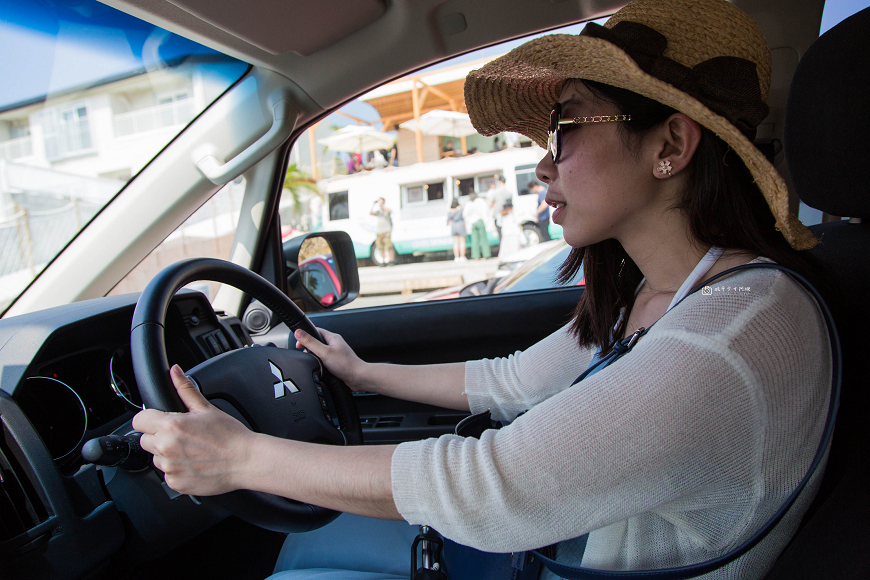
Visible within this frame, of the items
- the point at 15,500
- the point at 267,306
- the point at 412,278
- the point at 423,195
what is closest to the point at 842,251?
the point at 267,306

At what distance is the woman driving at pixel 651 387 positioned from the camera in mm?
706

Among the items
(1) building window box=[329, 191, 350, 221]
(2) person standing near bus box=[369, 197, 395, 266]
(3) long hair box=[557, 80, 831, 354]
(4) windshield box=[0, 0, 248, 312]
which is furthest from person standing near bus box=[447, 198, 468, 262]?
(3) long hair box=[557, 80, 831, 354]

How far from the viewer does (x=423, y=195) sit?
328 centimetres

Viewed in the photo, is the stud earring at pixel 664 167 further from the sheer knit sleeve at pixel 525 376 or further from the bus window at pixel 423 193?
the bus window at pixel 423 193

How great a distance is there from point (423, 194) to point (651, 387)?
269 cm

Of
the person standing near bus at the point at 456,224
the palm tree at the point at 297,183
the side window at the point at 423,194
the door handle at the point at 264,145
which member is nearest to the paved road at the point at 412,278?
the side window at the point at 423,194

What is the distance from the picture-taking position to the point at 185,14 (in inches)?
59.8

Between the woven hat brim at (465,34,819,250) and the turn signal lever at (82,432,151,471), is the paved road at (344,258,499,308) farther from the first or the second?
the turn signal lever at (82,432,151,471)

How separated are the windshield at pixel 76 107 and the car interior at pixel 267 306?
0.16ft

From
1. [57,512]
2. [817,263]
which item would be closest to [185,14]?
[57,512]

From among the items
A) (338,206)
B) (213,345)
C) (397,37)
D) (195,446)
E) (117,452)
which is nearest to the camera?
(195,446)

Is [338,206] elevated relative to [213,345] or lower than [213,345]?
elevated

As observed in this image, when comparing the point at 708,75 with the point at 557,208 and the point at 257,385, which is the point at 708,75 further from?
the point at 257,385

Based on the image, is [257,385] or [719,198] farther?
[257,385]
